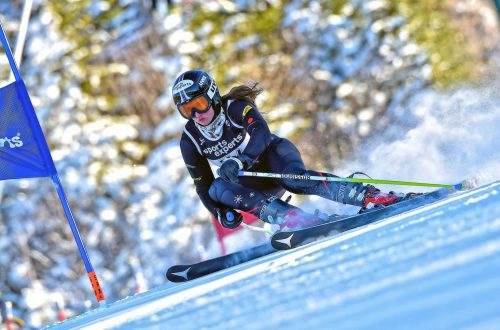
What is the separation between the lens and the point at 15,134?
23.2 ft

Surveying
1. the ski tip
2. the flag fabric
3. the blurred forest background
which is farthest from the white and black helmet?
the blurred forest background

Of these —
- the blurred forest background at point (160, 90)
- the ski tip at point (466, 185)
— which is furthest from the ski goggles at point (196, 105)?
the blurred forest background at point (160, 90)

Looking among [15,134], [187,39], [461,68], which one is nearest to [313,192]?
[15,134]

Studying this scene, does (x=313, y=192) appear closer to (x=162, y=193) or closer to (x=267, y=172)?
(x=267, y=172)

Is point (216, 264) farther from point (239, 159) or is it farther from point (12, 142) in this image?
point (12, 142)

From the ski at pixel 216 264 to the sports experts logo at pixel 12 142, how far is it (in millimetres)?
1400

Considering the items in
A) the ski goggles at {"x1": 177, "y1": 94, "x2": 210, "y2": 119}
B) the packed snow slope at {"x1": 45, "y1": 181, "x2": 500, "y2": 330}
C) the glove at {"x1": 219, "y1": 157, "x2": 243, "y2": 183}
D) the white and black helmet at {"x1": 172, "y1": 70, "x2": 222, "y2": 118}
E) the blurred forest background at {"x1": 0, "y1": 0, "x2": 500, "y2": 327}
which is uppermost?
the blurred forest background at {"x1": 0, "y1": 0, "x2": 500, "y2": 327}

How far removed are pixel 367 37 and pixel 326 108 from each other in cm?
195

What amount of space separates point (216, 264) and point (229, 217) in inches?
15.4

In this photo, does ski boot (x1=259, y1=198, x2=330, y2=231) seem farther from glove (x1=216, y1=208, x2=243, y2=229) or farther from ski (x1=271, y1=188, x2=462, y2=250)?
glove (x1=216, y1=208, x2=243, y2=229)

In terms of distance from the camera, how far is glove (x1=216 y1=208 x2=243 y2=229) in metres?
7.38

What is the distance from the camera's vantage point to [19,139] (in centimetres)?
706

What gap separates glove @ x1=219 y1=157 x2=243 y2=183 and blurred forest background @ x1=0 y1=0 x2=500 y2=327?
1097 centimetres

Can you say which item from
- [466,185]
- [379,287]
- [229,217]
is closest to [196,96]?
[229,217]
